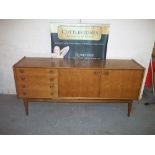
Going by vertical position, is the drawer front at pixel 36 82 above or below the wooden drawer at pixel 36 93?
above

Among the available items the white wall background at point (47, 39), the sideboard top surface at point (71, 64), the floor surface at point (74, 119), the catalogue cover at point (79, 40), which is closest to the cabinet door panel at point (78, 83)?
the sideboard top surface at point (71, 64)

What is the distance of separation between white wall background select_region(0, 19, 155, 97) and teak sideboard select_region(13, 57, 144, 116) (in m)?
0.40

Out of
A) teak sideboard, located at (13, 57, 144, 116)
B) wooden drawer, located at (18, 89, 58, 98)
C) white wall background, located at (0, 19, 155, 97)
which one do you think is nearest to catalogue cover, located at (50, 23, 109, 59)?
white wall background, located at (0, 19, 155, 97)

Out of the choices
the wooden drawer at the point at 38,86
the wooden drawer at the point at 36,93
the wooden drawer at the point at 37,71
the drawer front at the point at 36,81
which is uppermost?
the wooden drawer at the point at 37,71

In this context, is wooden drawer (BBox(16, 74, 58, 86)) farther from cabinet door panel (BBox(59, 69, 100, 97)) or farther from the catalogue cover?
the catalogue cover

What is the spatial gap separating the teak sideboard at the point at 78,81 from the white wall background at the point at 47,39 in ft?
1.30

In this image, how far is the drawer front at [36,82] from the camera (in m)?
2.14

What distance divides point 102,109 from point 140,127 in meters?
0.67

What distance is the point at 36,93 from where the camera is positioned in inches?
89.3

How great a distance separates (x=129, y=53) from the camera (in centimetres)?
266

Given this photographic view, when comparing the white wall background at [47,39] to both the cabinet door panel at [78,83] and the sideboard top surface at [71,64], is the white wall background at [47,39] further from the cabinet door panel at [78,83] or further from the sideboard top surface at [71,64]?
the cabinet door panel at [78,83]

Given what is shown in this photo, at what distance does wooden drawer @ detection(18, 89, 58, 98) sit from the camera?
2.25 m

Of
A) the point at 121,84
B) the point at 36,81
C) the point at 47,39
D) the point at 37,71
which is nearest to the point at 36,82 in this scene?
the point at 36,81

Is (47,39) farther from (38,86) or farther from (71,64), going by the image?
(38,86)
